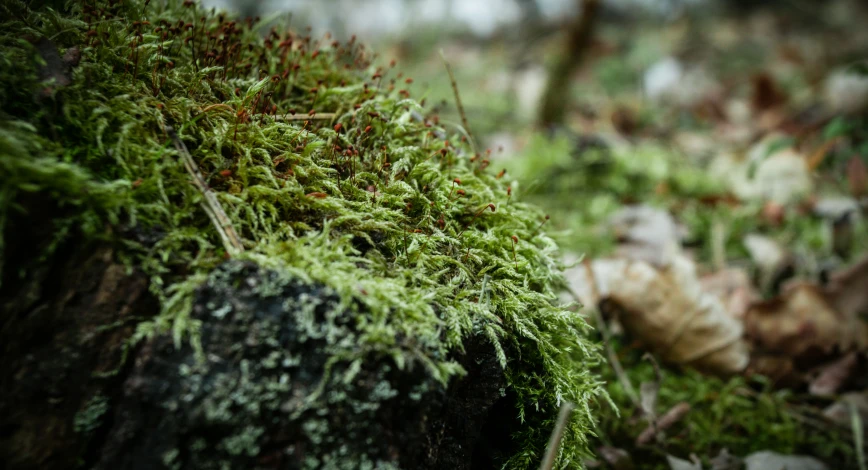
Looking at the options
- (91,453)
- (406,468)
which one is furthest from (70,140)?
(406,468)

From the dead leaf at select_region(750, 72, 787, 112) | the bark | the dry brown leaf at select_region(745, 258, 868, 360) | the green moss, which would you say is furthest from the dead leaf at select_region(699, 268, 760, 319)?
the dead leaf at select_region(750, 72, 787, 112)

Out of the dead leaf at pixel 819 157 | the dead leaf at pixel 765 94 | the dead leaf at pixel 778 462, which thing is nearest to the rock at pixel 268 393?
the dead leaf at pixel 778 462

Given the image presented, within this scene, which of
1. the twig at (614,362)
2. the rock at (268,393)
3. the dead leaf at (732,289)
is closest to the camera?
the rock at (268,393)

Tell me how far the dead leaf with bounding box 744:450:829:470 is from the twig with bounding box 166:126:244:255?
202cm

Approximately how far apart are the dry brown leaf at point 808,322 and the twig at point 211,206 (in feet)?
8.15

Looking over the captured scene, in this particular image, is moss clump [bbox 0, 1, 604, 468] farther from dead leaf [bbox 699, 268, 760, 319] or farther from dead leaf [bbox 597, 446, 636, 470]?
dead leaf [bbox 699, 268, 760, 319]

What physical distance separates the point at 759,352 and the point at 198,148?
2634mm

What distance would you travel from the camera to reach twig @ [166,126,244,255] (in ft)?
3.84

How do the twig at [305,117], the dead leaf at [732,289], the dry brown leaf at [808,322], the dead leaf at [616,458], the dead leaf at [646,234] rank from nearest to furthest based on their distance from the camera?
the twig at [305,117] → the dead leaf at [616,458] → the dry brown leaf at [808,322] → the dead leaf at [732,289] → the dead leaf at [646,234]

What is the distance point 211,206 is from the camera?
1212mm

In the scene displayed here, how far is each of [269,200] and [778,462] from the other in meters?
2.11

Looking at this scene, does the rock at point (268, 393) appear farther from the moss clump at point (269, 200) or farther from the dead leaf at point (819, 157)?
the dead leaf at point (819, 157)

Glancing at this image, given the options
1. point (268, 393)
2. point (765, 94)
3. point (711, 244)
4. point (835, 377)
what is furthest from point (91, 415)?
point (765, 94)

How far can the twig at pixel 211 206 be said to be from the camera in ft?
3.84
